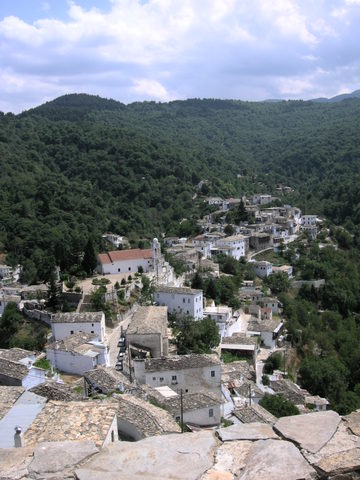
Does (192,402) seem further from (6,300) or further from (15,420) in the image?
(6,300)

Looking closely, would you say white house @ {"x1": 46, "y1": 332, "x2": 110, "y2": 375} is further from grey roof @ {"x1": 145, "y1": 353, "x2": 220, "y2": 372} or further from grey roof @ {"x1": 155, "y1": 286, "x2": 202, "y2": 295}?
grey roof @ {"x1": 155, "y1": 286, "x2": 202, "y2": 295}

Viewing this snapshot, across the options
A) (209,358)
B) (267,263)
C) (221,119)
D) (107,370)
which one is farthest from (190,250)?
(221,119)

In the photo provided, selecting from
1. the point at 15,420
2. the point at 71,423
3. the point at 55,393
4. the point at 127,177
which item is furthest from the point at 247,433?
the point at 127,177

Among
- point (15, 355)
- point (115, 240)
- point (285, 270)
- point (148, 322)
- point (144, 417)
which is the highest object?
point (115, 240)

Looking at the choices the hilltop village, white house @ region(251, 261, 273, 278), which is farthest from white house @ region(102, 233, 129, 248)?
white house @ region(251, 261, 273, 278)

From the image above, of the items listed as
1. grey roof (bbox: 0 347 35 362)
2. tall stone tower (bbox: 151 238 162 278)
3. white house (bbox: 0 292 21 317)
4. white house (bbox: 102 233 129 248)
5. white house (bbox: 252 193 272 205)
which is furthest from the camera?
white house (bbox: 252 193 272 205)

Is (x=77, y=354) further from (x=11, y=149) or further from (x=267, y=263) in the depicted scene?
(x=11, y=149)
